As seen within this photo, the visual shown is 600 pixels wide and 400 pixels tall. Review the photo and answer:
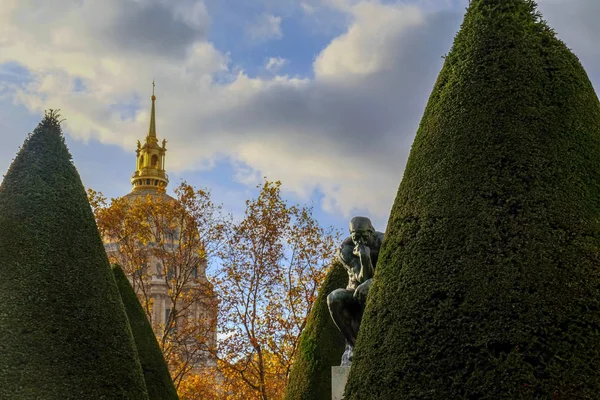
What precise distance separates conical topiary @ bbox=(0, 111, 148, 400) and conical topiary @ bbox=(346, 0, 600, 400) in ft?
13.0

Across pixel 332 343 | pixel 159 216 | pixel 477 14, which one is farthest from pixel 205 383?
pixel 477 14

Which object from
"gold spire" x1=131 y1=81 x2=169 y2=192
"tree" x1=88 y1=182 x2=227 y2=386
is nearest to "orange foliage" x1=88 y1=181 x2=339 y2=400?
"tree" x1=88 y1=182 x2=227 y2=386

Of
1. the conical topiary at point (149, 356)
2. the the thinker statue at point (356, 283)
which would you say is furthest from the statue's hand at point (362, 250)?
the conical topiary at point (149, 356)

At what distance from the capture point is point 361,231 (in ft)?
31.8

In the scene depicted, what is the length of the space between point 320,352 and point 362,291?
4753 millimetres

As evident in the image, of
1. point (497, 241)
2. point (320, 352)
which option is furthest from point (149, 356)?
point (497, 241)

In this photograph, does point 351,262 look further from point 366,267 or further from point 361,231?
point 361,231

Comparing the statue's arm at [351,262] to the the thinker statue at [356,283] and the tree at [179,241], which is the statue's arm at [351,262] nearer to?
the the thinker statue at [356,283]

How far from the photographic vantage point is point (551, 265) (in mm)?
5992

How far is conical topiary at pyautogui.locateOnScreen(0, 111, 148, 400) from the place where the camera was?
859 cm

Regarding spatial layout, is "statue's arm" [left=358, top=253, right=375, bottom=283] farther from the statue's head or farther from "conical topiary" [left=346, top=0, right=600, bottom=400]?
"conical topiary" [left=346, top=0, right=600, bottom=400]

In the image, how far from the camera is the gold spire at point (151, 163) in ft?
257

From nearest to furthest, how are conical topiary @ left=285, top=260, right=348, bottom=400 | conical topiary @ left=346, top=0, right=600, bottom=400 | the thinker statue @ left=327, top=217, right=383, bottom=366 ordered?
1. conical topiary @ left=346, top=0, right=600, bottom=400
2. the thinker statue @ left=327, top=217, right=383, bottom=366
3. conical topiary @ left=285, top=260, right=348, bottom=400

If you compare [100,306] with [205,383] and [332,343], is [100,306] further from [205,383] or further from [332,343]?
[205,383]
